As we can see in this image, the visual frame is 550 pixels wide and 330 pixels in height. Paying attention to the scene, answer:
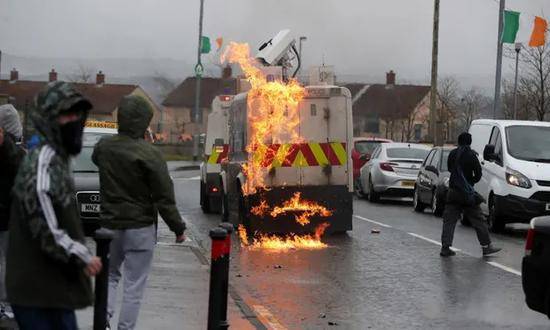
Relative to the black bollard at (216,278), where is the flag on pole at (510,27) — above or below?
above

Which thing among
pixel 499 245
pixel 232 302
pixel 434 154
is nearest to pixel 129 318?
pixel 232 302

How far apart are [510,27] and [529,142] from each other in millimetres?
12202

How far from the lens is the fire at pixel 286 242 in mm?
13758

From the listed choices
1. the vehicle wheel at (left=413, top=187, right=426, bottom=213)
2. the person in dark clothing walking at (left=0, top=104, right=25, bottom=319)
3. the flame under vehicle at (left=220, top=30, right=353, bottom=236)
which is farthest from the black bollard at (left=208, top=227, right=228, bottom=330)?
the vehicle wheel at (left=413, top=187, right=426, bottom=213)

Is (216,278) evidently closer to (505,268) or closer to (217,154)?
(505,268)

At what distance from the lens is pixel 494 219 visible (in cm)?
1633

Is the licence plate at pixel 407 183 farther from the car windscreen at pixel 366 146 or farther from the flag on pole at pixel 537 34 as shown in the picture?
the flag on pole at pixel 537 34

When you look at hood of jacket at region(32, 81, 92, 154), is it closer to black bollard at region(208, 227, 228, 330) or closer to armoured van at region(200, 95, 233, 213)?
black bollard at region(208, 227, 228, 330)

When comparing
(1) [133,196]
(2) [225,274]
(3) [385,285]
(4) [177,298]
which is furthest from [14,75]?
(1) [133,196]

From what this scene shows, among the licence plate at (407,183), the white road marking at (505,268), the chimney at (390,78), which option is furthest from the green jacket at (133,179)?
the chimney at (390,78)

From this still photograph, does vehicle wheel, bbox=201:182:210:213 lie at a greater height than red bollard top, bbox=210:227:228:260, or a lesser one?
lesser

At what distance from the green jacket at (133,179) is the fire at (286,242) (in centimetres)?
701

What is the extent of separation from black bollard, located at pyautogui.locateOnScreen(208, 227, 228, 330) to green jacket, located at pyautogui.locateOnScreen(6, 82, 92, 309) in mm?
2709

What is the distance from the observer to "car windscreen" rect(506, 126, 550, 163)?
1628cm
